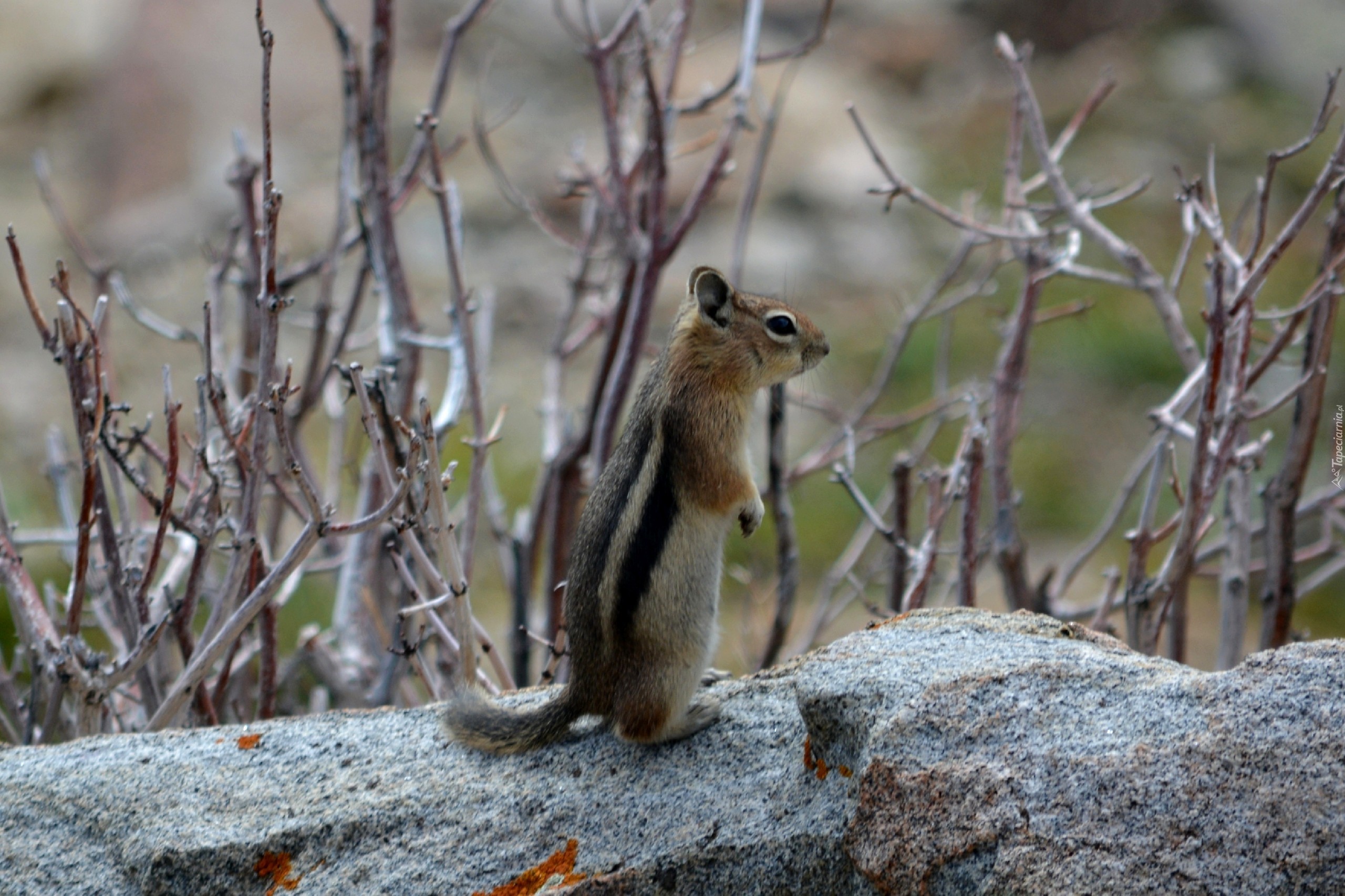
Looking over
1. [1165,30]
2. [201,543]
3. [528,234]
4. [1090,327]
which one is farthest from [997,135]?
[201,543]

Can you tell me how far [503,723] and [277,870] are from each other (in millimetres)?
473

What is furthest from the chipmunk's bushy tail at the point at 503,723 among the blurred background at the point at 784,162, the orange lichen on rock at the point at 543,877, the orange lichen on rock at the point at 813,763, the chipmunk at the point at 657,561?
the blurred background at the point at 784,162

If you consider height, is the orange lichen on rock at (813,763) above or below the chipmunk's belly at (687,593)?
below

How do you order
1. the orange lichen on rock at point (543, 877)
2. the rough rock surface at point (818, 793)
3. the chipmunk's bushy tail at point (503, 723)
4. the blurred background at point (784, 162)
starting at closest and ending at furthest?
the rough rock surface at point (818, 793) < the orange lichen on rock at point (543, 877) < the chipmunk's bushy tail at point (503, 723) < the blurred background at point (784, 162)

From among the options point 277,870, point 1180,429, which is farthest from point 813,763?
point 1180,429

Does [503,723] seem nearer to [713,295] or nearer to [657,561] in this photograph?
[657,561]

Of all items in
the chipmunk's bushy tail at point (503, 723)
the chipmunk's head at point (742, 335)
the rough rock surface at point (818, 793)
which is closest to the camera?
the rough rock surface at point (818, 793)

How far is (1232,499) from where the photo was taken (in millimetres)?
3422

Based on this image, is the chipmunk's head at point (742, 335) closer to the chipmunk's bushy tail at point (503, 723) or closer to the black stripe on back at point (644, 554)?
the black stripe on back at point (644, 554)

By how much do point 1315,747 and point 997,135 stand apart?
9600 mm

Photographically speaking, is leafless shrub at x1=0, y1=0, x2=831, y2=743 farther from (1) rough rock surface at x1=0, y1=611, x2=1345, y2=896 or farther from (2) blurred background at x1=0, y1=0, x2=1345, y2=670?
(2) blurred background at x1=0, y1=0, x2=1345, y2=670

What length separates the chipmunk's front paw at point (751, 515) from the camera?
2760 millimetres

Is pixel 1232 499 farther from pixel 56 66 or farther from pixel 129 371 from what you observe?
pixel 56 66

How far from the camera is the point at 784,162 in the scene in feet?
36.0
